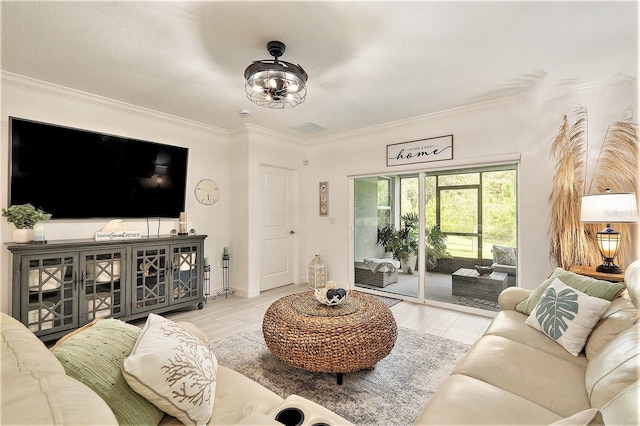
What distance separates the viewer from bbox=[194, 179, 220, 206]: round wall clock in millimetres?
4305

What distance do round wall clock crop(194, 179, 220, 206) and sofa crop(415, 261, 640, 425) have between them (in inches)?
151

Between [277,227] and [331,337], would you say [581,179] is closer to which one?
[331,337]

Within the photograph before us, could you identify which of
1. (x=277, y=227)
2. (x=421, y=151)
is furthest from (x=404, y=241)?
(x=277, y=227)

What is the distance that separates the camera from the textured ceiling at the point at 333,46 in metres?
1.95

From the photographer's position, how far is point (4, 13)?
1964mm

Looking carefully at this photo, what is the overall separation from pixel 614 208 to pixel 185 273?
4331 mm

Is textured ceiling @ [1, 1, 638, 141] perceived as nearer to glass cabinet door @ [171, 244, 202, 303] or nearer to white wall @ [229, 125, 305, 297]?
white wall @ [229, 125, 305, 297]

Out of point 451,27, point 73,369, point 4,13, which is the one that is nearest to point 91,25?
point 4,13

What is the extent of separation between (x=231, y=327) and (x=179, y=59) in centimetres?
266

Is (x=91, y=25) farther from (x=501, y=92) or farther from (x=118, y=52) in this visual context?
(x=501, y=92)

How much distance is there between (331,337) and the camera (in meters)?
1.98

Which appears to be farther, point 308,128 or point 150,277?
point 308,128

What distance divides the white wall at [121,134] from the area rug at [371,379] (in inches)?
79.2

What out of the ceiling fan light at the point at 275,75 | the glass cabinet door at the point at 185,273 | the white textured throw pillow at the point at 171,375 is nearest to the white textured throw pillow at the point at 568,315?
the white textured throw pillow at the point at 171,375
